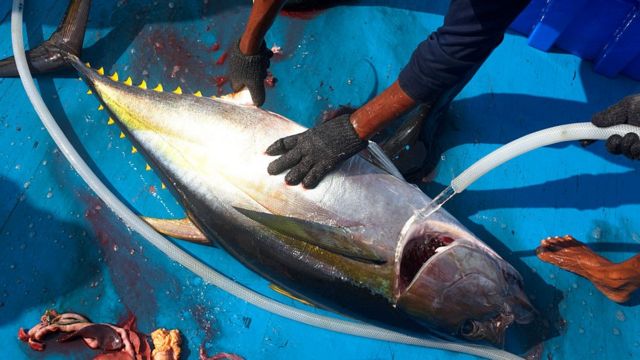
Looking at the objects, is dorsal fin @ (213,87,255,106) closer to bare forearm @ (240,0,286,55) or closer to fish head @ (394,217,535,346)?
bare forearm @ (240,0,286,55)

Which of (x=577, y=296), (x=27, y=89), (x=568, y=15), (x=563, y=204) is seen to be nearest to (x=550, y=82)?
(x=568, y=15)

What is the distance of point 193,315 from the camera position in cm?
290

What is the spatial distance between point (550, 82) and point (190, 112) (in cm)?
253

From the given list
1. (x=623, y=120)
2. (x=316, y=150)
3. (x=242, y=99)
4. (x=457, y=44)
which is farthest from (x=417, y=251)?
(x=242, y=99)

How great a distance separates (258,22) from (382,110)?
77cm

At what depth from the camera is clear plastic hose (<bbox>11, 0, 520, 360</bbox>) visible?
274 cm

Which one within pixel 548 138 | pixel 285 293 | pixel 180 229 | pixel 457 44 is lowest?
pixel 285 293

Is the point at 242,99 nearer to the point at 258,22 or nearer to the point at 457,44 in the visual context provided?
the point at 258,22

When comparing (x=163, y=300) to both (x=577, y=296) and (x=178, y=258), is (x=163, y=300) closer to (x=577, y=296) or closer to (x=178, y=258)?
(x=178, y=258)

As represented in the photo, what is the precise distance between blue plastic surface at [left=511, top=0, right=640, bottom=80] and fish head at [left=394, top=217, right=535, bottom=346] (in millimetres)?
1872

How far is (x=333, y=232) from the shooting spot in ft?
7.91

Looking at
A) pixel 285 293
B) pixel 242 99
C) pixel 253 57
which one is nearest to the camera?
pixel 253 57

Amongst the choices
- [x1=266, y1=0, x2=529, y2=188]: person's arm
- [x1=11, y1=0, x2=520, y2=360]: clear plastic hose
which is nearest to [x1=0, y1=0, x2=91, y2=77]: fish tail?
[x1=11, y1=0, x2=520, y2=360]: clear plastic hose

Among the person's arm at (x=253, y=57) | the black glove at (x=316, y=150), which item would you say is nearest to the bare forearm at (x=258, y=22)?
the person's arm at (x=253, y=57)
